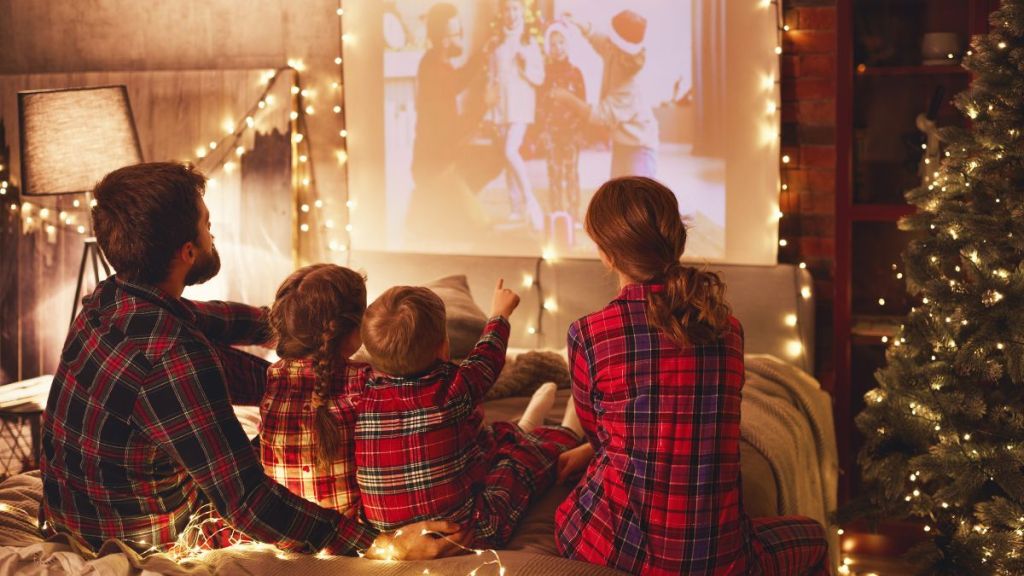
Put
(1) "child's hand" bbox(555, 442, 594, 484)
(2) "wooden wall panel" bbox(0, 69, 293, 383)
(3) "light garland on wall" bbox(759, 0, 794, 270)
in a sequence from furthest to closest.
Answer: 1. (2) "wooden wall panel" bbox(0, 69, 293, 383)
2. (3) "light garland on wall" bbox(759, 0, 794, 270)
3. (1) "child's hand" bbox(555, 442, 594, 484)

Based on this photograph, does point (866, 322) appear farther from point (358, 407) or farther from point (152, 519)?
point (152, 519)

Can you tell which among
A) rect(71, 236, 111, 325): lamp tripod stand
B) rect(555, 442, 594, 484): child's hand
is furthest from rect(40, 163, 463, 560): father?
rect(71, 236, 111, 325): lamp tripod stand

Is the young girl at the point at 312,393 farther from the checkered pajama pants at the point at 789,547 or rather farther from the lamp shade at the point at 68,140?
the lamp shade at the point at 68,140

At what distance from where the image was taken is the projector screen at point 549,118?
3727 millimetres

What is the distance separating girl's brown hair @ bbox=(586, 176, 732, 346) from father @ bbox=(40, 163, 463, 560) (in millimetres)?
652

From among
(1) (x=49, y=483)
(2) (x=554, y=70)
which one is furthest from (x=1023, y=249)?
(1) (x=49, y=483)

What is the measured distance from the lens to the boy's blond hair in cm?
200

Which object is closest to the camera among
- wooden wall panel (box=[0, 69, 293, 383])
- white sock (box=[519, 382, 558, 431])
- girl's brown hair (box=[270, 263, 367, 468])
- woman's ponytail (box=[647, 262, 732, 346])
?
woman's ponytail (box=[647, 262, 732, 346])

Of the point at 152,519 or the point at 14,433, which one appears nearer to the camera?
the point at 152,519

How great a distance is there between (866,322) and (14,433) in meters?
3.58

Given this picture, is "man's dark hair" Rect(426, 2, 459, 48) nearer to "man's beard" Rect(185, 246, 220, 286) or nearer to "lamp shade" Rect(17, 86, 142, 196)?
"lamp shade" Rect(17, 86, 142, 196)

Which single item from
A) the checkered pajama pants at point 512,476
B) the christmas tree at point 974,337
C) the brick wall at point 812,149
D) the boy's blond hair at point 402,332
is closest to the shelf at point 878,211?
the brick wall at point 812,149

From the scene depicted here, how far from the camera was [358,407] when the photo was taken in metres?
2.09

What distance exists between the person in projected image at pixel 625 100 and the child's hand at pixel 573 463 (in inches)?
62.5
